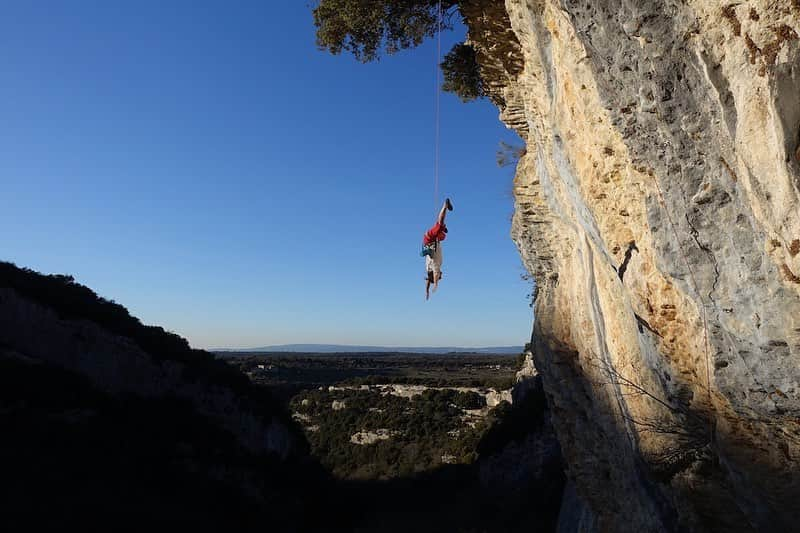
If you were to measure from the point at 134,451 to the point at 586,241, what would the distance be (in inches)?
634

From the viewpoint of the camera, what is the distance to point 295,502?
20062mm

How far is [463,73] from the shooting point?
39.7 feet

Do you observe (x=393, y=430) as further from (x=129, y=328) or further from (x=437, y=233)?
(x=437, y=233)

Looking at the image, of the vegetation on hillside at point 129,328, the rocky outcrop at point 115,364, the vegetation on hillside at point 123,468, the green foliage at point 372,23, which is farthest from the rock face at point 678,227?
the vegetation on hillside at point 129,328

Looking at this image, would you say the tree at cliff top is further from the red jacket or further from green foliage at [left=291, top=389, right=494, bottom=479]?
green foliage at [left=291, top=389, right=494, bottom=479]

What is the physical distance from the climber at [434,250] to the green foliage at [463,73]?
153 inches

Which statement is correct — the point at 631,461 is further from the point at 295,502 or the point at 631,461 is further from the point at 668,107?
the point at 295,502

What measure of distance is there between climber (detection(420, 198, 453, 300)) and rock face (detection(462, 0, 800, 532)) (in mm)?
2386

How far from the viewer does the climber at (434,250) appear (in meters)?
10.2

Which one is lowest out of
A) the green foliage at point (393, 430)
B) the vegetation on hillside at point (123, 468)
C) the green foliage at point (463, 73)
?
the green foliage at point (393, 430)

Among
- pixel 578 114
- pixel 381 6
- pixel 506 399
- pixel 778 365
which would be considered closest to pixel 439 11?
pixel 381 6

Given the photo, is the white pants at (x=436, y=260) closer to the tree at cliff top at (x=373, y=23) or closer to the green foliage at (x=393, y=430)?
the tree at cliff top at (x=373, y=23)

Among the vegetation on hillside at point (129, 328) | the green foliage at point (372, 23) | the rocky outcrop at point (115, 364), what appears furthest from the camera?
the vegetation on hillside at point (129, 328)

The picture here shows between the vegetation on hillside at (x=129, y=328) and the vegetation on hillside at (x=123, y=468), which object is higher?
the vegetation on hillside at (x=129, y=328)
